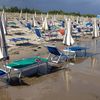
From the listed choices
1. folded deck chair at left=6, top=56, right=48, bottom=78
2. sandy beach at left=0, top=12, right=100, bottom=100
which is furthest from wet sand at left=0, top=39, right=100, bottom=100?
folded deck chair at left=6, top=56, right=48, bottom=78

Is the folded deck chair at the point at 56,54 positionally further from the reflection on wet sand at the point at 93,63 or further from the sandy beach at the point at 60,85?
the reflection on wet sand at the point at 93,63

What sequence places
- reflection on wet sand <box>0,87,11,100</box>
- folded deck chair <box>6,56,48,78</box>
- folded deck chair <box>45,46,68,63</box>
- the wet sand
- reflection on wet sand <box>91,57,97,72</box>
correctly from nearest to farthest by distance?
reflection on wet sand <box>0,87,11,100</box> < the wet sand < folded deck chair <box>6,56,48,78</box> < reflection on wet sand <box>91,57,97,72</box> < folded deck chair <box>45,46,68,63</box>

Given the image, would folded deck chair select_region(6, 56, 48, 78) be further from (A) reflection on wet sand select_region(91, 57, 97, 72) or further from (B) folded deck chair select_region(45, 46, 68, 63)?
(A) reflection on wet sand select_region(91, 57, 97, 72)

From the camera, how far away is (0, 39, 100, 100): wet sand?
340 inches

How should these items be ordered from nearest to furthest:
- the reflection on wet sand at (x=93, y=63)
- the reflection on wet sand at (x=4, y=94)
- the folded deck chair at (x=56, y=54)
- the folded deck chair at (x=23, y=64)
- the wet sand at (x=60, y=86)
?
the reflection on wet sand at (x=4, y=94), the wet sand at (x=60, y=86), the folded deck chair at (x=23, y=64), the reflection on wet sand at (x=93, y=63), the folded deck chair at (x=56, y=54)

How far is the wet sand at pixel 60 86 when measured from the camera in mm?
8648

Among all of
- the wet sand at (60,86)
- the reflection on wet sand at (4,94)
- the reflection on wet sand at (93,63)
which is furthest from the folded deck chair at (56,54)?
the reflection on wet sand at (4,94)

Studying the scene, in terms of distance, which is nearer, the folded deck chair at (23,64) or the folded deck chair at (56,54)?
the folded deck chair at (23,64)

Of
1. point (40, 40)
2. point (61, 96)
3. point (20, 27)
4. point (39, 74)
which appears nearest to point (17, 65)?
point (39, 74)

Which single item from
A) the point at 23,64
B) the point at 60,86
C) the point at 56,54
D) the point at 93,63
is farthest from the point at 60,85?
the point at 93,63

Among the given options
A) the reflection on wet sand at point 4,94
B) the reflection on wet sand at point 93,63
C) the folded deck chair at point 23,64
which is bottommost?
the reflection on wet sand at point 4,94

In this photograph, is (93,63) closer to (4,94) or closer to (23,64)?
(23,64)

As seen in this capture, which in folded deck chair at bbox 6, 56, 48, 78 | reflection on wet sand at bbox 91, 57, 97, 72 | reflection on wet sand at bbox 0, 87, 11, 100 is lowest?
reflection on wet sand at bbox 0, 87, 11, 100

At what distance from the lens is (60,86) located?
9750mm
